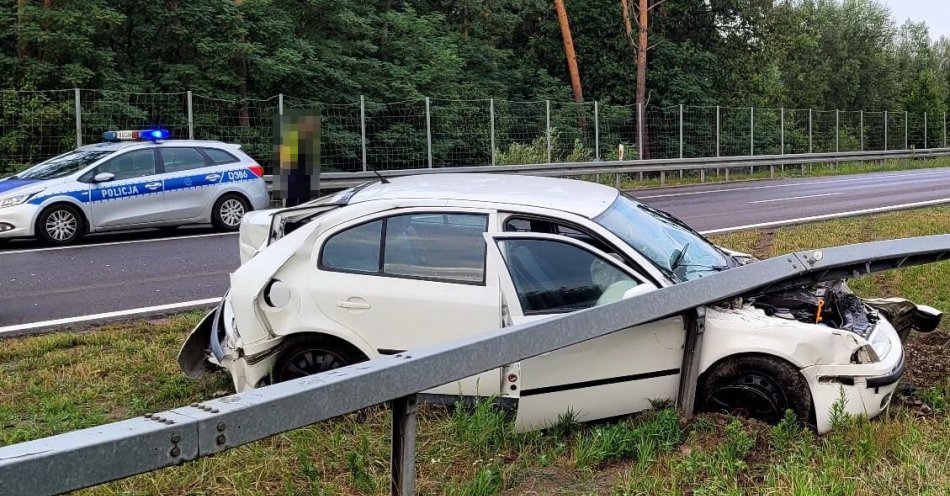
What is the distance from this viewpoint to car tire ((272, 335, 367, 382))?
481 cm

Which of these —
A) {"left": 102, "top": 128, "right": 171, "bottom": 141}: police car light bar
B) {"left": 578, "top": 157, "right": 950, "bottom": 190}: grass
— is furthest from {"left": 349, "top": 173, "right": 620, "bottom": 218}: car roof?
{"left": 578, "top": 157, "right": 950, "bottom": 190}: grass

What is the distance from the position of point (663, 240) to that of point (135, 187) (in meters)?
9.78

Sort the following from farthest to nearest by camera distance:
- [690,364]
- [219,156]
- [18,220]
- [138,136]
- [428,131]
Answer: [428,131] → [219,156] → [138,136] → [18,220] → [690,364]

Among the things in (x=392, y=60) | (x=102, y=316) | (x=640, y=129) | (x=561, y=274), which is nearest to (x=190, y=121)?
(x=392, y=60)

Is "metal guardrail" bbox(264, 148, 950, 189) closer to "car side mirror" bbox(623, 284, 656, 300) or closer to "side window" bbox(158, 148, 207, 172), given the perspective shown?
"side window" bbox(158, 148, 207, 172)

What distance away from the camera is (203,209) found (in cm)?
1335

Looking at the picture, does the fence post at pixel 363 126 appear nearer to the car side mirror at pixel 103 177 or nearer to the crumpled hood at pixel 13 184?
the car side mirror at pixel 103 177

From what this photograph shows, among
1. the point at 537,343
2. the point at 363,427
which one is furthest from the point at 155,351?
the point at 537,343

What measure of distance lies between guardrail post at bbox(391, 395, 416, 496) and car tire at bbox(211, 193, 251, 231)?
11.1 m

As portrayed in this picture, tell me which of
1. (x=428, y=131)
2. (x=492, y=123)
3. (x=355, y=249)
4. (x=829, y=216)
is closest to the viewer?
(x=355, y=249)

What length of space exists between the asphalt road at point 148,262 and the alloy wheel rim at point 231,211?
17.1 inches

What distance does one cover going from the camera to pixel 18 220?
38.1 feet

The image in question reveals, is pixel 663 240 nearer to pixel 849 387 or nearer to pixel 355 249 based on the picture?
pixel 849 387

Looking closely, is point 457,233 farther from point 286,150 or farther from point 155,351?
point 286,150
